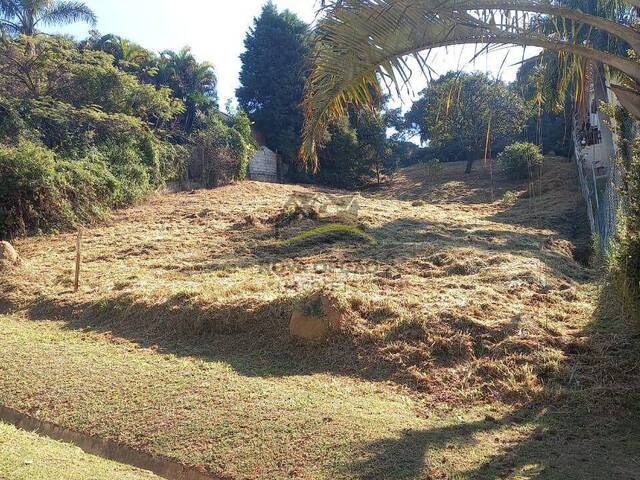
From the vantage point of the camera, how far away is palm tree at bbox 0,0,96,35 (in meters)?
21.0

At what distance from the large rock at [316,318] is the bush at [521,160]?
1714 centimetres

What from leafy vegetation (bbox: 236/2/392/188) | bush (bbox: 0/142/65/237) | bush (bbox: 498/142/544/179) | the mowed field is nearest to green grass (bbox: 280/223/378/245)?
the mowed field

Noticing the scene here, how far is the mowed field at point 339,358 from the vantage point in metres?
3.81

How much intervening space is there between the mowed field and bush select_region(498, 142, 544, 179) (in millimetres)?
11250

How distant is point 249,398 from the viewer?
15.6 feet

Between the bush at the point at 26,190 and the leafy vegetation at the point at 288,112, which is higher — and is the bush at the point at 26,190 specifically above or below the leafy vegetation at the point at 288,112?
below

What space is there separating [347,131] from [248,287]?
18.9 m

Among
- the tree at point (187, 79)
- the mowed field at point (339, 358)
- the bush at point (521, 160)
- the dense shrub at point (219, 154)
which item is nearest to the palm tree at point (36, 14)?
the tree at point (187, 79)

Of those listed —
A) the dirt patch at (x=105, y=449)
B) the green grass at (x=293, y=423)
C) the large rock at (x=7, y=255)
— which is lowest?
the dirt patch at (x=105, y=449)

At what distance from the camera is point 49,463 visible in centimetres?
328

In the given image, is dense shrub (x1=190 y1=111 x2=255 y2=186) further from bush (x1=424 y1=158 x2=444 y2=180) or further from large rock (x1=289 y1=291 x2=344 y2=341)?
large rock (x1=289 y1=291 x2=344 y2=341)

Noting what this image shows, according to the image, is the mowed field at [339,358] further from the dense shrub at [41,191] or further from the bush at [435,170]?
the bush at [435,170]

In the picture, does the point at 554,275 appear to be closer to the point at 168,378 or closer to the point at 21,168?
the point at 168,378

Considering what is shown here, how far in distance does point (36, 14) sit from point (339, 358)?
22108 mm
